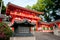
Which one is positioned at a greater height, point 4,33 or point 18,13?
point 18,13

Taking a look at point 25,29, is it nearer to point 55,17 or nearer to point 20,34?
point 20,34

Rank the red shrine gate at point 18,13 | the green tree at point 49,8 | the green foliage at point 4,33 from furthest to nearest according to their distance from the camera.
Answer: the green tree at point 49,8 < the red shrine gate at point 18,13 < the green foliage at point 4,33

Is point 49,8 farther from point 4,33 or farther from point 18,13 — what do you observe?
point 4,33

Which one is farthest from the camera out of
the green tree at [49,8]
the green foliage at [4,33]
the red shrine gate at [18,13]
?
the green tree at [49,8]

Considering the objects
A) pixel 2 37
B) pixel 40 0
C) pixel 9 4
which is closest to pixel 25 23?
pixel 2 37

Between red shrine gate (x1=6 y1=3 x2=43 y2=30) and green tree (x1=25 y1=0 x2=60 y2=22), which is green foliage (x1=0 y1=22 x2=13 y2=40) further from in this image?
green tree (x1=25 y1=0 x2=60 y2=22)

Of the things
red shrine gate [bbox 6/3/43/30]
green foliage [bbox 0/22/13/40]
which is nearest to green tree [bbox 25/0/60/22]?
red shrine gate [bbox 6/3/43/30]

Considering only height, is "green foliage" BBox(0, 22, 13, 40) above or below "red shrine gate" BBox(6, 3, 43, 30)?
below

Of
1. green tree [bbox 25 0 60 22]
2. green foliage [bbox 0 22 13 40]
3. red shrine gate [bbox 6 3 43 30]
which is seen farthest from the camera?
green tree [bbox 25 0 60 22]

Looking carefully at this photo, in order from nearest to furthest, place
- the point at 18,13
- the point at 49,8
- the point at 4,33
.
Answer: the point at 4,33
the point at 18,13
the point at 49,8

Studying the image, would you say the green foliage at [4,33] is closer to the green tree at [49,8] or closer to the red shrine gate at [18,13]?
the red shrine gate at [18,13]

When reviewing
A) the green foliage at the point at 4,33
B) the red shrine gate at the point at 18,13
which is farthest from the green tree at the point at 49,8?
the green foliage at the point at 4,33

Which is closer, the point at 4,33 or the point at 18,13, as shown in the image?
the point at 4,33

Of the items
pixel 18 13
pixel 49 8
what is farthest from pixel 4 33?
pixel 49 8
